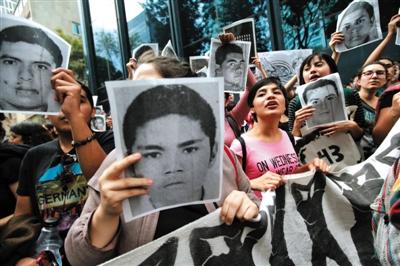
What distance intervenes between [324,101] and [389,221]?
1446mm

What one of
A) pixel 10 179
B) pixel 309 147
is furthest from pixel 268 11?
pixel 10 179

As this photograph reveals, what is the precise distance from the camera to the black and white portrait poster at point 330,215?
4.70ft

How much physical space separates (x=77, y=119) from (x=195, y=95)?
0.62m

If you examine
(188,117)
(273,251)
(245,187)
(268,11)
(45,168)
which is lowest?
(273,251)

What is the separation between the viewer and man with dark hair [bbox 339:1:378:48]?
10.7 feet

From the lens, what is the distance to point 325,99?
7.85 ft

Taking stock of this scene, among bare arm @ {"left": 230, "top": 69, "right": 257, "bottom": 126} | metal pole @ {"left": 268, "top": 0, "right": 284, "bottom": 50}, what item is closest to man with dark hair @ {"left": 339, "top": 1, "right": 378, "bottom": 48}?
bare arm @ {"left": 230, "top": 69, "right": 257, "bottom": 126}

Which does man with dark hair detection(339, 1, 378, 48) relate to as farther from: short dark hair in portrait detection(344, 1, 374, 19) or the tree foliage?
the tree foliage

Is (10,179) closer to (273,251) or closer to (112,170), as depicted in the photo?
(112,170)

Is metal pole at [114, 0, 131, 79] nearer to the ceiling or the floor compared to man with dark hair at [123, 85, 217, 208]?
nearer to the ceiling

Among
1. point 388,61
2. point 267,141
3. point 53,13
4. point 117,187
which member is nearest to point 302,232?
point 117,187

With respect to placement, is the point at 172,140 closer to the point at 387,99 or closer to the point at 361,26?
the point at 387,99

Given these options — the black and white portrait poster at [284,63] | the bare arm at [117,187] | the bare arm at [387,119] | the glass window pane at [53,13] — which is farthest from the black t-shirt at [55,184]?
the glass window pane at [53,13]

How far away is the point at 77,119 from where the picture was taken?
153 centimetres
